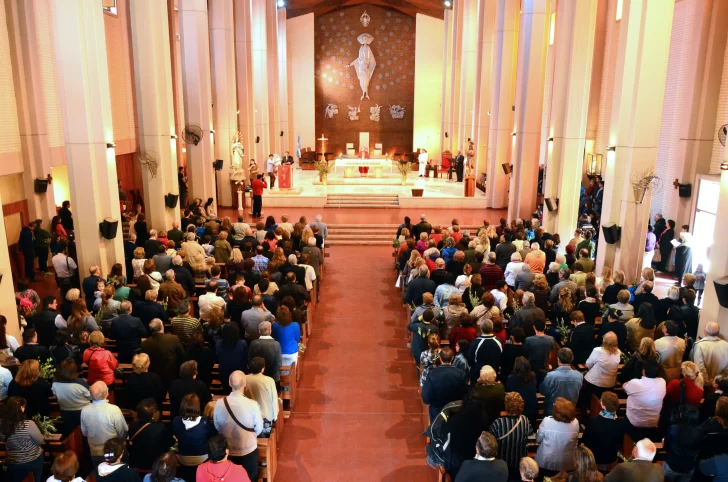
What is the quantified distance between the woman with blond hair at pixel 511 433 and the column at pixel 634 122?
23.5 feet

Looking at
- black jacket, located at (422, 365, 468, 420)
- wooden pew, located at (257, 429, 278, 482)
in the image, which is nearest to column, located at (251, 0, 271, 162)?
wooden pew, located at (257, 429, 278, 482)

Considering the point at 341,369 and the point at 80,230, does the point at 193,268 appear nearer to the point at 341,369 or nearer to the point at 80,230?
the point at 80,230

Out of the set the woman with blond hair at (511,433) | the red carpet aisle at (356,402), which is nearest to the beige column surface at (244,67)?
the red carpet aisle at (356,402)

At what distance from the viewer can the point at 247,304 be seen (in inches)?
305

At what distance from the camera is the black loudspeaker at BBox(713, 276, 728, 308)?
716cm

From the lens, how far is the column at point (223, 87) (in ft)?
63.7

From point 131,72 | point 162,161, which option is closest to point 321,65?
point 131,72

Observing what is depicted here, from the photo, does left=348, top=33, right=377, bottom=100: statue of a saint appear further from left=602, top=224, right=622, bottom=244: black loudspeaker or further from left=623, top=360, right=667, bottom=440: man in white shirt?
left=623, top=360, right=667, bottom=440: man in white shirt

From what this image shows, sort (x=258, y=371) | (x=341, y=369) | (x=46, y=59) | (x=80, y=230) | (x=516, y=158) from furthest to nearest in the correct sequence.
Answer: (x=516, y=158), (x=46, y=59), (x=80, y=230), (x=341, y=369), (x=258, y=371)

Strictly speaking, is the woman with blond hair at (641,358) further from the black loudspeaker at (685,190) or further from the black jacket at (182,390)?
the black loudspeaker at (685,190)

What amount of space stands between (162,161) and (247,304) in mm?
7986

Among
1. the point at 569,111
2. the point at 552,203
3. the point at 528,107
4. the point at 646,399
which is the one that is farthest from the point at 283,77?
the point at 646,399

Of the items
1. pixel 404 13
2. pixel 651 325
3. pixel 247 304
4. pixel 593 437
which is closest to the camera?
pixel 593 437

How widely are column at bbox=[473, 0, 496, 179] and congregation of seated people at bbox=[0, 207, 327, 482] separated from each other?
15582 millimetres
